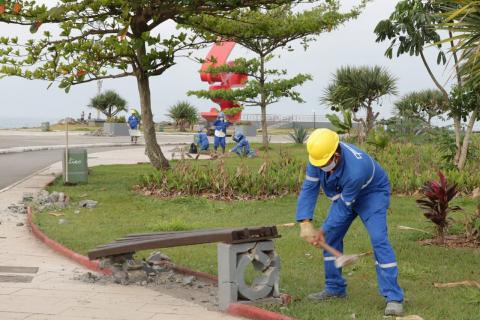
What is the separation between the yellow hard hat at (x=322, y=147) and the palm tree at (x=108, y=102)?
160ft

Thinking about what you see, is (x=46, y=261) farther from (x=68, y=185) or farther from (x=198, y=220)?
(x=68, y=185)

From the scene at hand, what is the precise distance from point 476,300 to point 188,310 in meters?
2.37

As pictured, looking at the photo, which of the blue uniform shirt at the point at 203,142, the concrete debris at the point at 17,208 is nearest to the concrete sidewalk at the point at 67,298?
the concrete debris at the point at 17,208

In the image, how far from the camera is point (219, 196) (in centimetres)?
1317

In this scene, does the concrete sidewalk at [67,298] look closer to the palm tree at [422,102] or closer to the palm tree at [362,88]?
the palm tree at [362,88]

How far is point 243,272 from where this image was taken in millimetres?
6055

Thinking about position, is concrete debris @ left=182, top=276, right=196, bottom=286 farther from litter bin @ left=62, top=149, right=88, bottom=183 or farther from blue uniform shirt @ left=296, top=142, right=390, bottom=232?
litter bin @ left=62, top=149, right=88, bottom=183

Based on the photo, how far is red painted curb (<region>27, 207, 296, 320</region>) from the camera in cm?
568

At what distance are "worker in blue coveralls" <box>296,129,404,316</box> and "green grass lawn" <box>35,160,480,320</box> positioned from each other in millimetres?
359

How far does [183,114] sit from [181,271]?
149ft

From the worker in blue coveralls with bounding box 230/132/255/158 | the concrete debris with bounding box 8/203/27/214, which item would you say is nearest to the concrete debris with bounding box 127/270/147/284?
the concrete debris with bounding box 8/203/27/214

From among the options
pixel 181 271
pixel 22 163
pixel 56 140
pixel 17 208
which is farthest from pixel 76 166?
pixel 56 140

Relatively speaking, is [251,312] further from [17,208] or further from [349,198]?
[17,208]

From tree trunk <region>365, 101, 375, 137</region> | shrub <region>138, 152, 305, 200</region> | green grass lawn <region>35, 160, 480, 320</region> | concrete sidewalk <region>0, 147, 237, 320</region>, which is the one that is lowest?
concrete sidewalk <region>0, 147, 237, 320</region>
